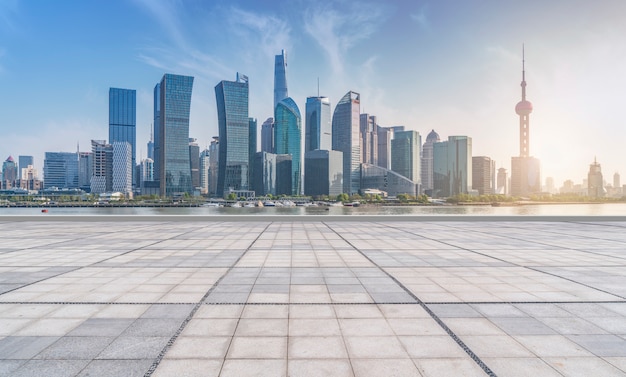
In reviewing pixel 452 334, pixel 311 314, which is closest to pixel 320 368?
pixel 311 314

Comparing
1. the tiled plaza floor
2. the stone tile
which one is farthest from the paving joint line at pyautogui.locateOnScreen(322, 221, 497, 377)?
the stone tile

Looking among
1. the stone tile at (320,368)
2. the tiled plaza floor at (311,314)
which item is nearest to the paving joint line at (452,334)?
the tiled plaza floor at (311,314)

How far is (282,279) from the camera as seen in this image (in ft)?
32.4

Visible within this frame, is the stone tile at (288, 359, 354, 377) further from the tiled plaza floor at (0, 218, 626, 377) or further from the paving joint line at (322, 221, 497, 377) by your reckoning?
the paving joint line at (322, 221, 497, 377)

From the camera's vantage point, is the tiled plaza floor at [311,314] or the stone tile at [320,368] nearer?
the stone tile at [320,368]

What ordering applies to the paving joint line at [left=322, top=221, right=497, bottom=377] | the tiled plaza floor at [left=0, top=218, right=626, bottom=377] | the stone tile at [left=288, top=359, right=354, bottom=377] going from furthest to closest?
the tiled plaza floor at [left=0, top=218, right=626, bottom=377]
the paving joint line at [left=322, top=221, right=497, bottom=377]
the stone tile at [left=288, top=359, right=354, bottom=377]

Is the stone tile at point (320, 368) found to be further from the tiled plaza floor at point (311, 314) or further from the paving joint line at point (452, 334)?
the paving joint line at point (452, 334)

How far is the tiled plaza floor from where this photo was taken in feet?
16.7

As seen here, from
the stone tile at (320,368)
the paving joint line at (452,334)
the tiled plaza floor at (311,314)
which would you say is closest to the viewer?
the stone tile at (320,368)

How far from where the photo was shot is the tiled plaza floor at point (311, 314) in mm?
5082

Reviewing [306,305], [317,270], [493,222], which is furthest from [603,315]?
[493,222]

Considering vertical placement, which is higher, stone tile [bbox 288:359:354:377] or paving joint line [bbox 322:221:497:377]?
paving joint line [bbox 322:221:497:377]

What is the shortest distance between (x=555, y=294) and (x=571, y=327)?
2.29 meters

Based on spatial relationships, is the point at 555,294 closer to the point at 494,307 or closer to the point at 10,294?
the point at 494,307
